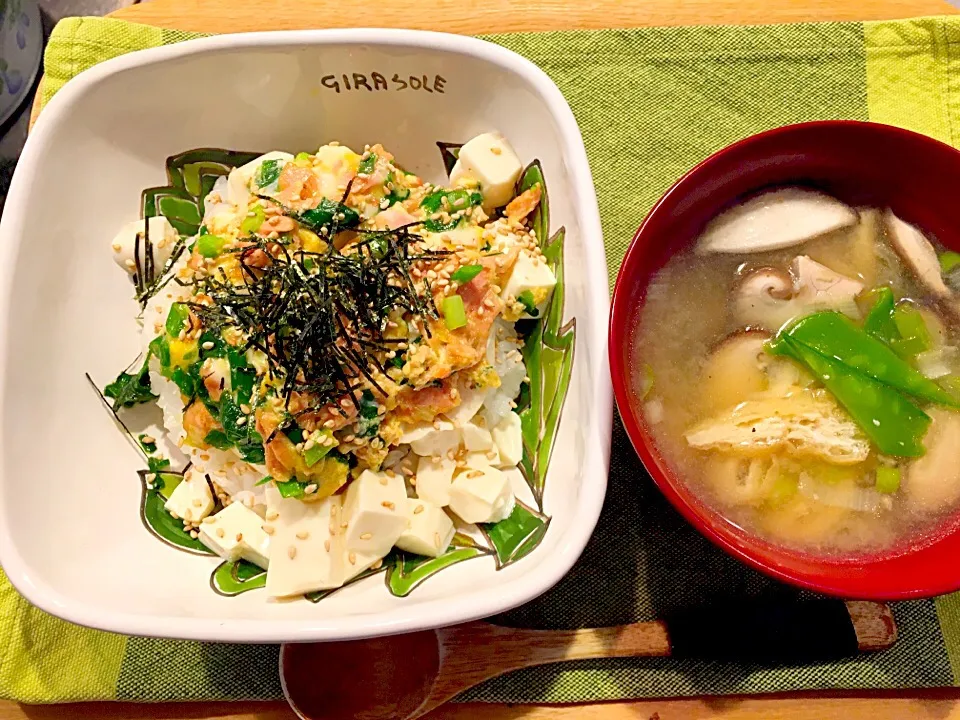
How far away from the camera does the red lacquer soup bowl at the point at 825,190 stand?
53.9 inches

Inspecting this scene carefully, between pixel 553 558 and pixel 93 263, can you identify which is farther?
pixel 93 263

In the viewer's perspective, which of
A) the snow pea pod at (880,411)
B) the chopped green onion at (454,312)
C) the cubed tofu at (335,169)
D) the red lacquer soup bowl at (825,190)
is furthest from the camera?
the cubed tofu at (335,169)

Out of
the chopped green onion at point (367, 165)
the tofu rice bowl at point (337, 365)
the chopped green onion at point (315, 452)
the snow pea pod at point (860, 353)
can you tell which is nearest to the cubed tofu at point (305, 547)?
the tofu rice bowl at point (337, 365)

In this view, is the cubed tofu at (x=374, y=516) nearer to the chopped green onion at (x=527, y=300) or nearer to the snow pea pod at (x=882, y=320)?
the chopped green onion at (x=527, y=300)

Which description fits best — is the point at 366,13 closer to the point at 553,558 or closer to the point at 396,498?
the point at 396,498

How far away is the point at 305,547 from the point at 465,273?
69 centimetres

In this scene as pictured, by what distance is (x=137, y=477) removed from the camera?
171cm

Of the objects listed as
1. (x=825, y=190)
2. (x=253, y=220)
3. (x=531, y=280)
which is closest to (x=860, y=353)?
(x=825, y=190)

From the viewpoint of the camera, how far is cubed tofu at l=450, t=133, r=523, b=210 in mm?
1744

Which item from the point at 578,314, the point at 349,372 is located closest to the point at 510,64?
the point at 578,314

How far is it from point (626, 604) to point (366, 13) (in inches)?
74.0

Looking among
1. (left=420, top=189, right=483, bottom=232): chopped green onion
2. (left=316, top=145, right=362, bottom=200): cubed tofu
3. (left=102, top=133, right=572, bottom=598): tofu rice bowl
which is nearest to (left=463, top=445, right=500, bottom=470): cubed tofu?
(left=102, top=133, right=572, bottom=598): tofu rice bowl

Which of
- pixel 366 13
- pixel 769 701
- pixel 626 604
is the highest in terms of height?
pixel 366 13

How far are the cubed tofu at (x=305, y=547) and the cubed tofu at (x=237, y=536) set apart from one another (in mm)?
39
